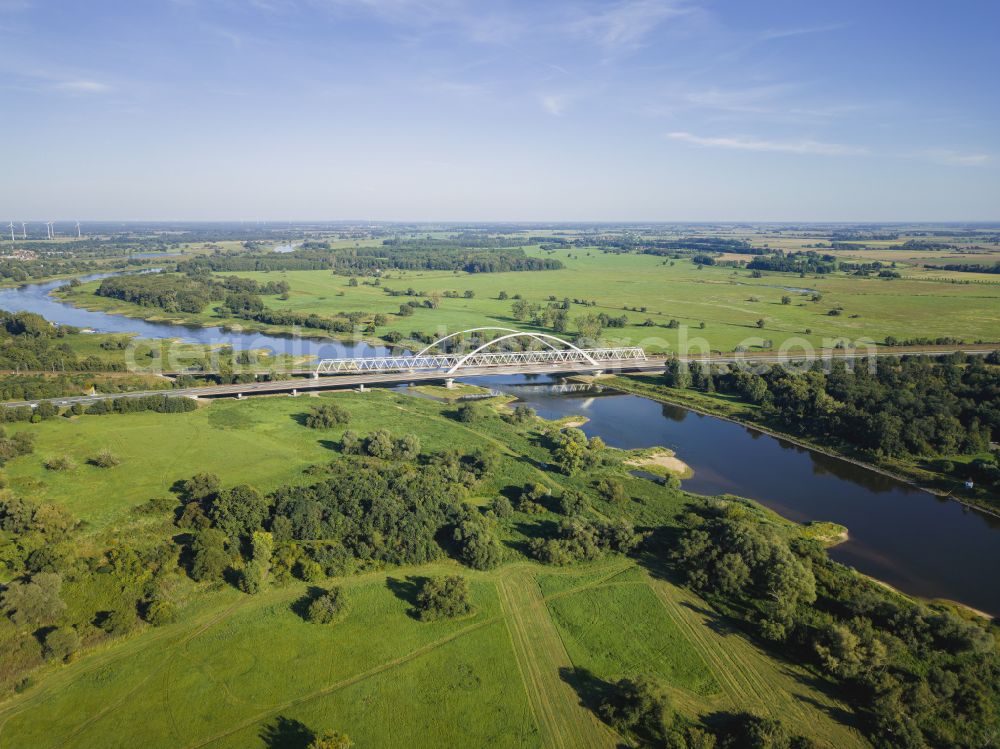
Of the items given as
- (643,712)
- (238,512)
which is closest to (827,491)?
(643,712)

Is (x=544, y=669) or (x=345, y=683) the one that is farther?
(x=544, y=669)

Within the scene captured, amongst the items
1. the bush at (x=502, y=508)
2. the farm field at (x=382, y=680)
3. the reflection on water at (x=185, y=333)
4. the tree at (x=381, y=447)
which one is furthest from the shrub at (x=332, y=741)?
the reflection on water at (x=185, y=333)

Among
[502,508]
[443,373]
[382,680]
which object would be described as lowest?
[382,680]

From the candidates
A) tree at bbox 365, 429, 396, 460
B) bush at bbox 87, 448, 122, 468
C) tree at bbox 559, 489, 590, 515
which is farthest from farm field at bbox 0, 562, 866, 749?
bush at bbox 87, 448, 122, 468

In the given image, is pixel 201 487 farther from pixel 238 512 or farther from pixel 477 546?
pixel 477 546

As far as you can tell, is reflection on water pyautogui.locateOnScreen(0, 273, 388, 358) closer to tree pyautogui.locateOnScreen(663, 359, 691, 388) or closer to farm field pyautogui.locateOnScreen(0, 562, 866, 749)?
tree pyautogui.locateOnScreen(663, 359, 691, 388)

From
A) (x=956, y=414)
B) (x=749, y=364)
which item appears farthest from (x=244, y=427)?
(x=956, y=414)
